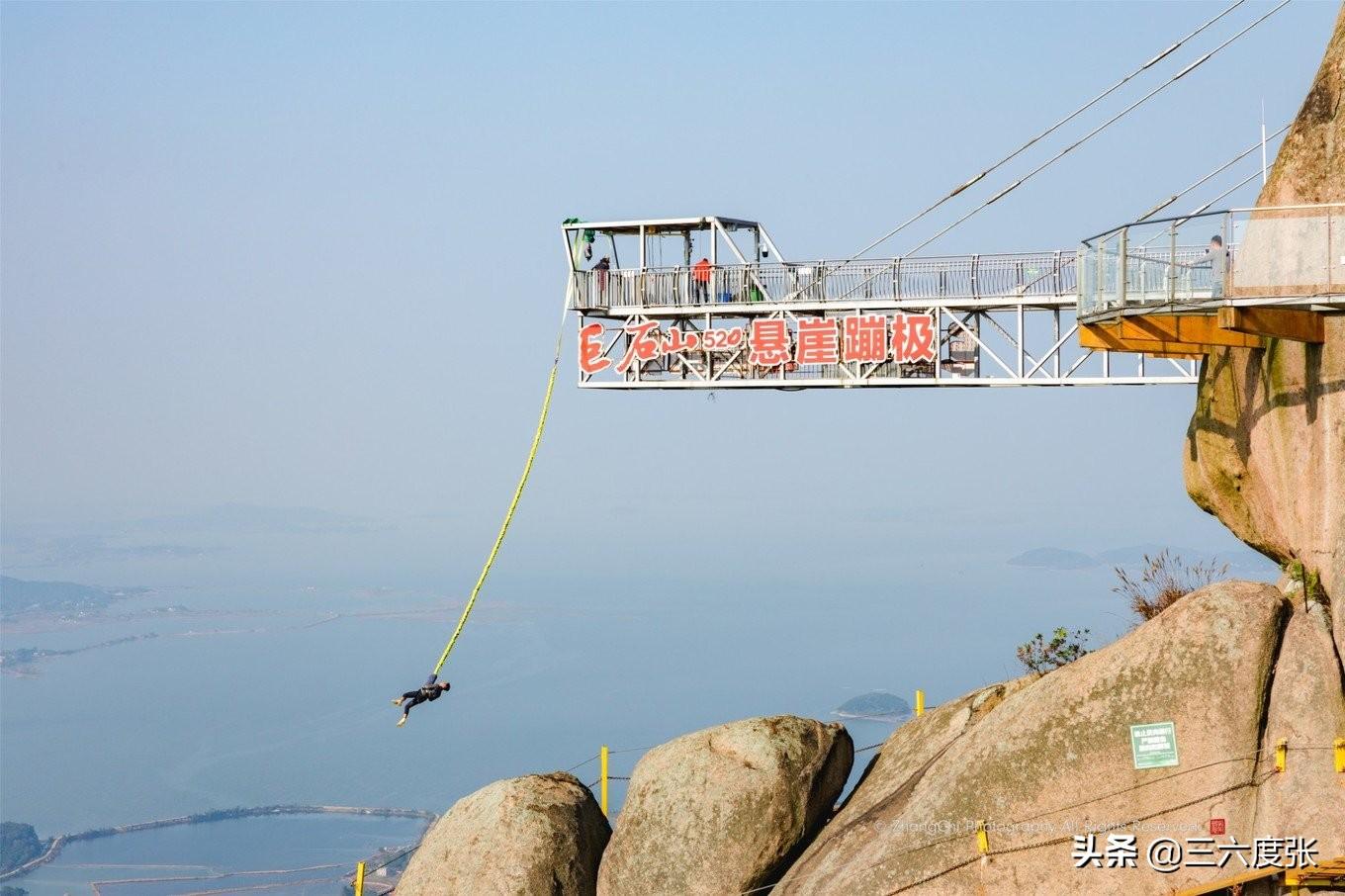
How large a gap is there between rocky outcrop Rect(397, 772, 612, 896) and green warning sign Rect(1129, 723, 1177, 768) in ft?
34.4

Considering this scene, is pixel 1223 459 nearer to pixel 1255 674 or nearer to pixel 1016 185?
pixel 1255 674

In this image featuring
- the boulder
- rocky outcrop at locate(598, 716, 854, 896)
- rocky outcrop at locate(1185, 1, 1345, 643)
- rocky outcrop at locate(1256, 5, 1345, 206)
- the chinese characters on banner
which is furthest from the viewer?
the chinese characters on banner

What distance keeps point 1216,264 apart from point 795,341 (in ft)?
51.3

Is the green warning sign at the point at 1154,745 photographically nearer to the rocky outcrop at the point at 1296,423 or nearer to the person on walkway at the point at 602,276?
the rocky outcrop at the point at 1296,423

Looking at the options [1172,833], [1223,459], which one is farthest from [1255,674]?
[1223,459]

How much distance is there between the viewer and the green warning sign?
2708 cm

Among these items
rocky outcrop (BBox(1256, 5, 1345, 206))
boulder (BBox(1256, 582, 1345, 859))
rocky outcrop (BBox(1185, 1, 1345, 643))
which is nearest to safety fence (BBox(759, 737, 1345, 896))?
boulder (BBox(1256, 582, 1345, 859))

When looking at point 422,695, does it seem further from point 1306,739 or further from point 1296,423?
point 1296,423

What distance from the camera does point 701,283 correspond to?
1706 inches

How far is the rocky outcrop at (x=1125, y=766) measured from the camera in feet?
87.9

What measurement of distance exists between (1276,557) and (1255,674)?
3.50m

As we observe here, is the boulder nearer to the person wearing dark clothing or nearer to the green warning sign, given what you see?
the green warning sign

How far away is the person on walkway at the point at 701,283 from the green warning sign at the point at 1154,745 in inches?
744

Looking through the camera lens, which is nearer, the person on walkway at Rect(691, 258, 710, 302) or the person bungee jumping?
the person bungee jumping
